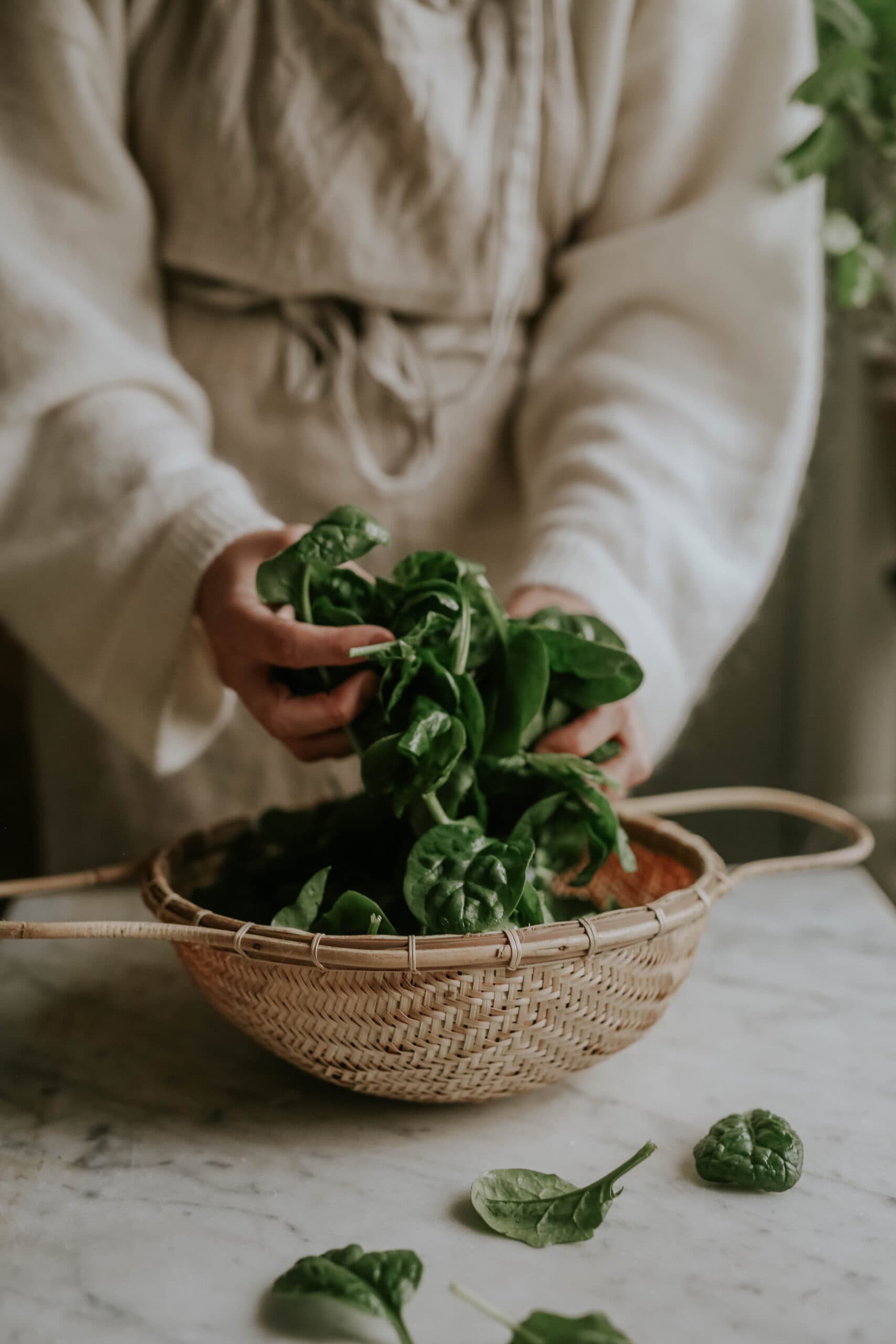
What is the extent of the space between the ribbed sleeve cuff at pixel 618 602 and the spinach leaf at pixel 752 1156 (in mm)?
357

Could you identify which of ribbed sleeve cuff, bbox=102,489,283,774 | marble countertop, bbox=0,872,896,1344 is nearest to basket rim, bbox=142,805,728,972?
marble countertop, bbox=0,872,896,1344

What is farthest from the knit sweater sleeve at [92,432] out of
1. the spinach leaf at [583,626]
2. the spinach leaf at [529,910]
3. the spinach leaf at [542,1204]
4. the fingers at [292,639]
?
the spinach leaf at [542,1204]

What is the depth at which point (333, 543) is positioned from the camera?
0.56 m

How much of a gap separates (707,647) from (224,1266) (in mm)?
602

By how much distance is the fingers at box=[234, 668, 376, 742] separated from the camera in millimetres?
563

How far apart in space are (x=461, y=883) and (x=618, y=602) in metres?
0.34

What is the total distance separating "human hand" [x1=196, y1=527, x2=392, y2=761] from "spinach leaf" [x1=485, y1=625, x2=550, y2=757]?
68mm

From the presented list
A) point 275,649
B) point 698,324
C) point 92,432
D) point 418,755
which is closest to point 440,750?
point 418,755

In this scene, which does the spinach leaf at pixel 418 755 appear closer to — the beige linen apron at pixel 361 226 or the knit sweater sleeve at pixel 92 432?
the knit sweater sleeve at pixel 92 432

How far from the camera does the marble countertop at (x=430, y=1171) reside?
0.41 meters

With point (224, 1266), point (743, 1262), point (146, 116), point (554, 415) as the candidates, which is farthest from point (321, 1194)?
point (146, 116)

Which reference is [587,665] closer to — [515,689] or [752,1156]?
[515,689]

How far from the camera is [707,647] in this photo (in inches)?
34.7

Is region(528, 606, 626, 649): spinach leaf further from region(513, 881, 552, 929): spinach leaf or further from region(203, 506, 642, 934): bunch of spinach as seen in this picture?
region(513, 881, 552, 929): spinach leaf
